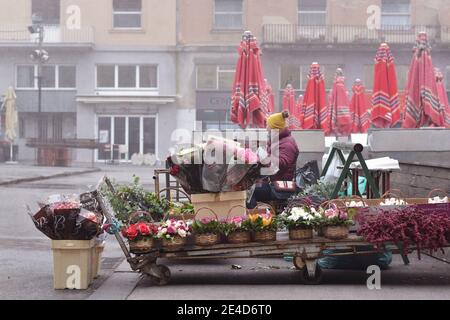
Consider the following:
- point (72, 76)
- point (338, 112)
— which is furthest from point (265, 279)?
point (72, 76)

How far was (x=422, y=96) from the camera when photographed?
48.6ft

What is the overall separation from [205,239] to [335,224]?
1.32 meters

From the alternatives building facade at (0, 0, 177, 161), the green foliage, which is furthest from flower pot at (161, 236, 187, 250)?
building facade at (0, 0, 177, 161)

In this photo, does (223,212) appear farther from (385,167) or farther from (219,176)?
(385,167)

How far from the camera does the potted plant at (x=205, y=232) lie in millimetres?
7809

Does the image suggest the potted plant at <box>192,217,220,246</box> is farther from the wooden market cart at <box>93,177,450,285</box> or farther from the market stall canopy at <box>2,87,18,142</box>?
the market stall canopy at <box>2,87,18,142</box>

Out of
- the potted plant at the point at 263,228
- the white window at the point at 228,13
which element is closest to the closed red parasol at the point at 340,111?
the potted plant at the point at 263,228

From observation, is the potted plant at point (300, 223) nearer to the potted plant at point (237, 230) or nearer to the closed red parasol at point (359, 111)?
the potted plant at point (237, 230)

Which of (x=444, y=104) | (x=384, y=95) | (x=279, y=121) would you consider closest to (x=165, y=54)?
(x=444, y=104)

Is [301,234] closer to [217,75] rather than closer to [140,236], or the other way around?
[140,236]

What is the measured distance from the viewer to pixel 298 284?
7.99m

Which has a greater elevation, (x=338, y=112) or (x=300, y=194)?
(x=338, y=112)

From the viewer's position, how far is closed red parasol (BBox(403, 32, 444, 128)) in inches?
578
